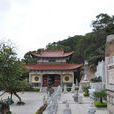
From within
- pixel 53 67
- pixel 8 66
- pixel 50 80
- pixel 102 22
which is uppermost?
pixel 102 22

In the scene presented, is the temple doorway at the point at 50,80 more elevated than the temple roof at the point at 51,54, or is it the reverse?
the temple roof at the point at 51,54

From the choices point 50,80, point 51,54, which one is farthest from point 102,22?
point 50,80

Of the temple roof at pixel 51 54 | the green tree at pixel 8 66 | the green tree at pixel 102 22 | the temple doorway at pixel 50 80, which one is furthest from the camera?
the green tree at pixel 102 22

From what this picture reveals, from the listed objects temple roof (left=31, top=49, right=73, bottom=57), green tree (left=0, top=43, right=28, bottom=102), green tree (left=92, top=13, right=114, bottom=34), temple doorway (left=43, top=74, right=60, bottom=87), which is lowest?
temple doorway (left=43, top=74, right=60, bottom=87)

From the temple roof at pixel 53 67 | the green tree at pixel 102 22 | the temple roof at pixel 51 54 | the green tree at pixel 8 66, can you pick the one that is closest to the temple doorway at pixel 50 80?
the temple roof at pixel 53 67

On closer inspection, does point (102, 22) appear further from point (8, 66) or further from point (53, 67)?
point (8, 66)

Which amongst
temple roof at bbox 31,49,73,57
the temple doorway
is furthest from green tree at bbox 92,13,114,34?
the temple doorway

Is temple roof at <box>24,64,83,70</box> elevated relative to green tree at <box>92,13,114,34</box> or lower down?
lower down

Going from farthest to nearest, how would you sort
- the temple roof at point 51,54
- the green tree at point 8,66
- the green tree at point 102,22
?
the green tree at point 102,22 < the temple roof at point 51,54 < the green tree at point 8,66

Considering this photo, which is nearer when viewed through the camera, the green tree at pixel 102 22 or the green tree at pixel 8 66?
the green tree at pixel 8 66

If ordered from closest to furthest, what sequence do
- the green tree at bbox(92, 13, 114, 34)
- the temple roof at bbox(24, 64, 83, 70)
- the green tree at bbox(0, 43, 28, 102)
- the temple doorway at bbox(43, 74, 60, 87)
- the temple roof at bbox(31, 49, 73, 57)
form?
the green tree at bbox(0, 43, 28, 102) < the temple roof at bbox(24, 64, 83, 70) < the temple doorway at bbox(43, 74, 60, 87) < the temple roof at bbox(31, 49, 73, 57) < the green tree at bbox(92, 13, 114, 34)

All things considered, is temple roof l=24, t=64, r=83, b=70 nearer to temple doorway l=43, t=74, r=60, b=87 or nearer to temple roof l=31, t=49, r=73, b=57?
temple doorway l=43, t=74, r=60, b=87

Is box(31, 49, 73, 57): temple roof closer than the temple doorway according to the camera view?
No

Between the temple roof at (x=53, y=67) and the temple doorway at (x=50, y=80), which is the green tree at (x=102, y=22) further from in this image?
the temple doorway at (x=50, y=80)
